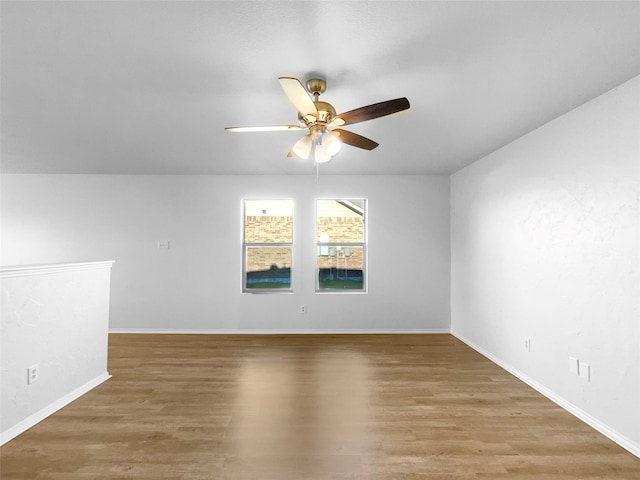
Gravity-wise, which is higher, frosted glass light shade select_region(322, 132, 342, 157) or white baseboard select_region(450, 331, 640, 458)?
frosted glass light shade select_region(322, 132, 342, 157)

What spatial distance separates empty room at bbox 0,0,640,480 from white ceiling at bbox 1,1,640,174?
0.05ft

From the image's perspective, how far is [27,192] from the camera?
4.60 m

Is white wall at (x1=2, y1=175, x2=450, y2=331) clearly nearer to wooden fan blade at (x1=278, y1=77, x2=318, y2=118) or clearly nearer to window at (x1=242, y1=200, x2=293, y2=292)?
window at (x1=242, y1=200, x2=293, y2=292)

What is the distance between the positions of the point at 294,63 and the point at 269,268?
130 inches

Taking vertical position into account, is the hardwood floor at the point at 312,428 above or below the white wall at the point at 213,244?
below

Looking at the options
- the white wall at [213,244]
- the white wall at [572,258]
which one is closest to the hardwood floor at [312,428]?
the white wall at [572,258]

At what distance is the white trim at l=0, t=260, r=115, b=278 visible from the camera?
204 cm

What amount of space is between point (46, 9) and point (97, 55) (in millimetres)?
354

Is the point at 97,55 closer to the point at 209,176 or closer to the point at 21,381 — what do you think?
the point at 21,381

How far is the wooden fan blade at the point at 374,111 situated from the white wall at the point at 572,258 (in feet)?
4.97

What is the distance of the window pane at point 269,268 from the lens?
4746mm

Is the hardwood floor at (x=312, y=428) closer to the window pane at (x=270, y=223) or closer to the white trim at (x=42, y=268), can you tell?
the white trim at (x=42, y=268)

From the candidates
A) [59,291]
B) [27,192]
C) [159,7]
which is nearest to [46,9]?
[159,7]

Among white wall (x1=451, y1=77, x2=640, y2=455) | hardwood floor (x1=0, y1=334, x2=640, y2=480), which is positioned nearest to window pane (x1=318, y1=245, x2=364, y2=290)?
hardwood floor (x1=0, y1=334, x2=640, y2=480)
